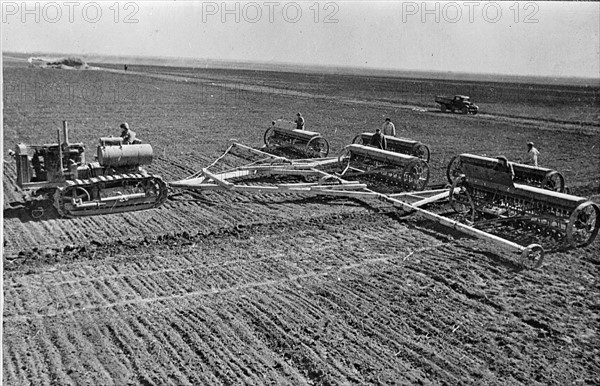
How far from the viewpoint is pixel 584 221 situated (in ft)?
32.6

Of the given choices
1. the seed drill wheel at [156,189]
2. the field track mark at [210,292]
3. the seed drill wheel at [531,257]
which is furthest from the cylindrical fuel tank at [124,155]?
the seed drill wheel at [531,257]

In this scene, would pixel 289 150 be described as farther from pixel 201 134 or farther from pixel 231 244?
pixel 231 244

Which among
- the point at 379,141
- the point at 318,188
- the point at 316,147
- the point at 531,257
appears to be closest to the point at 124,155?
the point at 318,188

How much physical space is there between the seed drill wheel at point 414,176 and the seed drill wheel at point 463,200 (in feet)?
4.54

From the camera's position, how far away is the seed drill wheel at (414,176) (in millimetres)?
13227

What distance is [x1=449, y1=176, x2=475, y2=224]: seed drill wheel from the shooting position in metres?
11.0

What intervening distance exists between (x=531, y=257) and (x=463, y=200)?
9.83 feet

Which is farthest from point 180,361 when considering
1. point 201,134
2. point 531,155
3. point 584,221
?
point 201,134

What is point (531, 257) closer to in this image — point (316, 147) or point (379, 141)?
point (379, 141)

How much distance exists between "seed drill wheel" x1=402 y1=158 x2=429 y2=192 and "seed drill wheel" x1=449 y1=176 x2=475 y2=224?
4.54 ft

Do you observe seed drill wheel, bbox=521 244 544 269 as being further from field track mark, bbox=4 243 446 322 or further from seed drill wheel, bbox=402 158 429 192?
seed drill wheel, bbox=402 158 429 192

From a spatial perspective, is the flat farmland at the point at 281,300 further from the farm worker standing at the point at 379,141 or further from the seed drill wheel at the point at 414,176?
the farm worker standing at the point at 379,141

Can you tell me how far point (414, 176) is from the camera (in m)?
13.4

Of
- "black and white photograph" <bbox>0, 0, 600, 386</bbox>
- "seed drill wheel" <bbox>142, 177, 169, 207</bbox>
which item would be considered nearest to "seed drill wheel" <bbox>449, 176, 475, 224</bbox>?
"black and white photograph" <bbox>0, 0, 600, 386</bbox>
